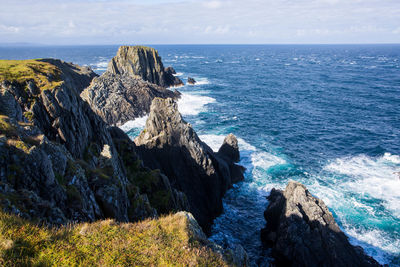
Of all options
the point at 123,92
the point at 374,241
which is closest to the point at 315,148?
the point at 374,241

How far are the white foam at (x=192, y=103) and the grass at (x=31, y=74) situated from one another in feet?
168

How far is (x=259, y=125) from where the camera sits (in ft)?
214

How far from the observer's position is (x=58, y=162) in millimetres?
13492

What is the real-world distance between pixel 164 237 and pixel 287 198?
2354 cm

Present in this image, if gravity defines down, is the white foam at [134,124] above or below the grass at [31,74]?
below

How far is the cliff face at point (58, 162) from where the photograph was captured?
35.2ft

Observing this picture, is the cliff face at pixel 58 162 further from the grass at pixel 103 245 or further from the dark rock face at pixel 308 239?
the dark rock face at pixel 308 239

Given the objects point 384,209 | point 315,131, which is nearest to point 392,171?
point 384,209

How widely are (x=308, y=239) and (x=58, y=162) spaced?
983 inches

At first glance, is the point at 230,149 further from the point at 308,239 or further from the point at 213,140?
the point at 308,239

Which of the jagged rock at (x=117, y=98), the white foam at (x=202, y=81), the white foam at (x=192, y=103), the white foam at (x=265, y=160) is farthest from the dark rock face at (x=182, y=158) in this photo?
the white foam at (x=202, y=81)

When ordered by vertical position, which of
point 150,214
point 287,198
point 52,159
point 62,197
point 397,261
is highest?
point 52,159

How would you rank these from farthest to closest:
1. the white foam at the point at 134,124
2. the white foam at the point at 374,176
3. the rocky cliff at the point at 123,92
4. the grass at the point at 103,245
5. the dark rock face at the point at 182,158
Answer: the rocky cliff at the point at 123,92
the white foam at the point at 134,124
the white foam at the point at 374,176
the dark rock face at the point at 182,158
the grass at the point at 103,245

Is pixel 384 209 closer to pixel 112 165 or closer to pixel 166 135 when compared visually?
pixel 166 135
